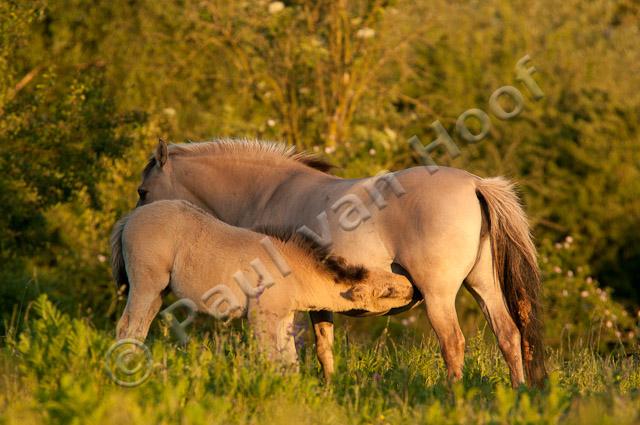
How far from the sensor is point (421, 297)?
7270mm

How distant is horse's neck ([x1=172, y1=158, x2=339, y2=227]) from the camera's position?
821 cm

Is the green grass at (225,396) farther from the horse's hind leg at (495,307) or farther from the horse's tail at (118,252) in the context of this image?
the horse's tail at (118,252)

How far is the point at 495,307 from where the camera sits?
24.5 ft

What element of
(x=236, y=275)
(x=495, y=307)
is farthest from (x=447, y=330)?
(x=236, y=275)

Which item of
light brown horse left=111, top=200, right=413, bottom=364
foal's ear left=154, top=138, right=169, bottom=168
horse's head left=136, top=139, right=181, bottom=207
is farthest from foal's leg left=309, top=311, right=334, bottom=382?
foal's ear left=154, top=138, right=169, bottom=168

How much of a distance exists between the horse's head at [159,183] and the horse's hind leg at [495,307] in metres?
2.95

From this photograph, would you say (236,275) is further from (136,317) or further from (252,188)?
(252,188)

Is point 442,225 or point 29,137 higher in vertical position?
point 442,225

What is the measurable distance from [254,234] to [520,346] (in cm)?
217

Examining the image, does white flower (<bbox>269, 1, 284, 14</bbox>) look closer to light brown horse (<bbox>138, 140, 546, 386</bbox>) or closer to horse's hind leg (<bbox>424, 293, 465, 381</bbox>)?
light brown horse (<bbox>138, 140, 546, 386</bbox>)

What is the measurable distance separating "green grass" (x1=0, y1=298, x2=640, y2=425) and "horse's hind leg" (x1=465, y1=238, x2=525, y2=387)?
0.73m

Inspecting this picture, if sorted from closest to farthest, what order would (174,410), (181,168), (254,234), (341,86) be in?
(174,410)
(254,234)
(181,168)
(341,86)

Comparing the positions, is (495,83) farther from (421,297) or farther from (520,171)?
(421,297)

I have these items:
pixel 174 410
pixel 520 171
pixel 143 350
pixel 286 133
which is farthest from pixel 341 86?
pixel 174 410
